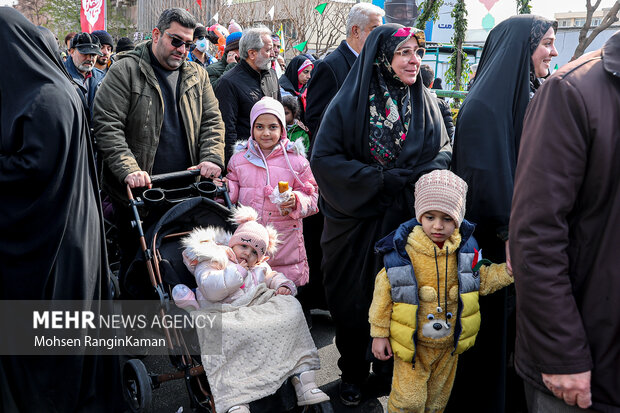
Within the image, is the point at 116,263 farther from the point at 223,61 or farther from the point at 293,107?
the point at 223,61

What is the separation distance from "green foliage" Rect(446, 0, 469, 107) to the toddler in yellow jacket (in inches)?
265

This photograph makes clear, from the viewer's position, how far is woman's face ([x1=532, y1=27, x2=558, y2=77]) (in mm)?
3134

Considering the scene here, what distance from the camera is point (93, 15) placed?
1115cm

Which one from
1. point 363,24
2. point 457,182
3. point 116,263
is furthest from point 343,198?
point 116,263

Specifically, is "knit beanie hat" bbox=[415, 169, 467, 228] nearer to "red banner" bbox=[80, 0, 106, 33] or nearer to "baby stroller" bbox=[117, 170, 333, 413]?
"baby stroller" bbox=[117, 170, 333, 413]

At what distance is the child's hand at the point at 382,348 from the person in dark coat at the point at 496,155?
0.56m

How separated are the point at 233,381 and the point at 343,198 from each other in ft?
4.20

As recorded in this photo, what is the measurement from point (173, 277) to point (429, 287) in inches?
60.4

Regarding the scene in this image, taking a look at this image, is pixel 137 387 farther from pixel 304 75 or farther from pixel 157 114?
pixel 304 75

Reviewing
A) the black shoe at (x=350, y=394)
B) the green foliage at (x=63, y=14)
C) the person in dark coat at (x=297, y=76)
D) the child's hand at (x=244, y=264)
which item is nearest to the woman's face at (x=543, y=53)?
the child's hand at (x=244, y=264)

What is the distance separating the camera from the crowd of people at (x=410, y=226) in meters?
1.82

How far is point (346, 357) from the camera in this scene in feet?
12.4

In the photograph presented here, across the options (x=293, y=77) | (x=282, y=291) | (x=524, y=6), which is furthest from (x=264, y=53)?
(x=524, y=6)

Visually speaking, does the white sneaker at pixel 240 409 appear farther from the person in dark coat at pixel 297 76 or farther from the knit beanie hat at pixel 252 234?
the person in dark coat at pixel 297 76
